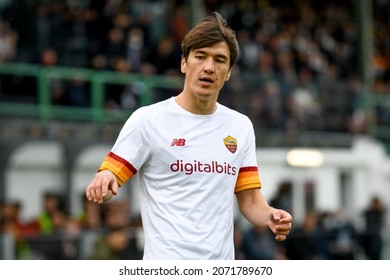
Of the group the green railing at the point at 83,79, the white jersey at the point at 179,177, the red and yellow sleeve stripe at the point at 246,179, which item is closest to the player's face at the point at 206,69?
the white jersey at the point at 179,177

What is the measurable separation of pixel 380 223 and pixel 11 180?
748 cm

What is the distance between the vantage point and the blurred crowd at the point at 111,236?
1606 cm

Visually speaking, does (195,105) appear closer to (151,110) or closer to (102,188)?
(151,110)

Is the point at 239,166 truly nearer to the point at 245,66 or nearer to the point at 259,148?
the point at 259,148

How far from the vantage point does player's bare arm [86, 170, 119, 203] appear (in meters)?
→ 6.86

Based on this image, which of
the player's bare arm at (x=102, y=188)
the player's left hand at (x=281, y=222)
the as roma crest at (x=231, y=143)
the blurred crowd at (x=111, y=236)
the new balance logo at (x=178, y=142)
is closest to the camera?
the player's bare arm at (x=102, y=188)

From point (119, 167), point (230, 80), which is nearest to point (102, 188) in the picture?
point (119, 167)

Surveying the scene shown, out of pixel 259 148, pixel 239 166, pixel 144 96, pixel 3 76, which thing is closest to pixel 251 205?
pixel 239 166

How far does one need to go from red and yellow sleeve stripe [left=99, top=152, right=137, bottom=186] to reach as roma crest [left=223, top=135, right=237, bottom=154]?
0.55 meters

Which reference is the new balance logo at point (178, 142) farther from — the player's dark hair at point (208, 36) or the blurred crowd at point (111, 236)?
the blurred crowd at point (111, 236)

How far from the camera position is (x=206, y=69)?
7.27 metres

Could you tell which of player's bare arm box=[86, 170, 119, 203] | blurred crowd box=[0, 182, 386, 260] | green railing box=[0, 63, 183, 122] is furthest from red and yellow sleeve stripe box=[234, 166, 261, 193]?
green railing box=[0, 63, 183, 122]

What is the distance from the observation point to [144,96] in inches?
818
